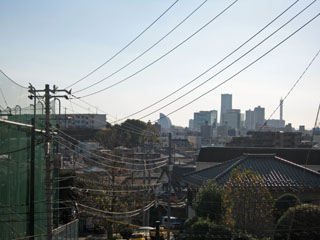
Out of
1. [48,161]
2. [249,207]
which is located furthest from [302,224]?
[48,161]

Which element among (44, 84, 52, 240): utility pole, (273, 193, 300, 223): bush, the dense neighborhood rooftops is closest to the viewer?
(44, 84, 52, 240): utility pole

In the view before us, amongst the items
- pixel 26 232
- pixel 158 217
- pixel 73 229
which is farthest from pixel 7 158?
pixel 158 217

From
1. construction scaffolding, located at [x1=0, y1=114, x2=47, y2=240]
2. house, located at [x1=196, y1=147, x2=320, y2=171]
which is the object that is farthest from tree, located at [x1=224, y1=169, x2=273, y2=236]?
house, located at [x1=196, y1=147, x2=320, y2=171]

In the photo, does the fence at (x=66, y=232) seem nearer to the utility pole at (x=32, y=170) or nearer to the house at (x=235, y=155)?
the utility pole at (x=32, y=170)

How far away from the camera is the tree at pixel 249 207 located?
50.5 ft

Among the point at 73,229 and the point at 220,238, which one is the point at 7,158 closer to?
the point at 73,229

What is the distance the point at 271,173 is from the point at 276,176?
0.43 m

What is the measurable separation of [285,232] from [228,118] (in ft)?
619

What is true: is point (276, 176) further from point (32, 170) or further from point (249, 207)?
point (32, 170)

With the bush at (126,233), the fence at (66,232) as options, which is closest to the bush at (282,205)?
the fence at (66,232)

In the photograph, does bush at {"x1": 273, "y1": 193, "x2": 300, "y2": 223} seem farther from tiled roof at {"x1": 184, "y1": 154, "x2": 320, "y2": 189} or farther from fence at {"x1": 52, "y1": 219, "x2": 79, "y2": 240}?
fence at {"x1": 52, "y1": 219, "x2": 79, "y2": 240}

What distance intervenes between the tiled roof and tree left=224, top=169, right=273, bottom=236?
3281mm

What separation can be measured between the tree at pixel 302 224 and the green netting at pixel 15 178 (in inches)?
323

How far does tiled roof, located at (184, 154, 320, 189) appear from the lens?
19.8 m
